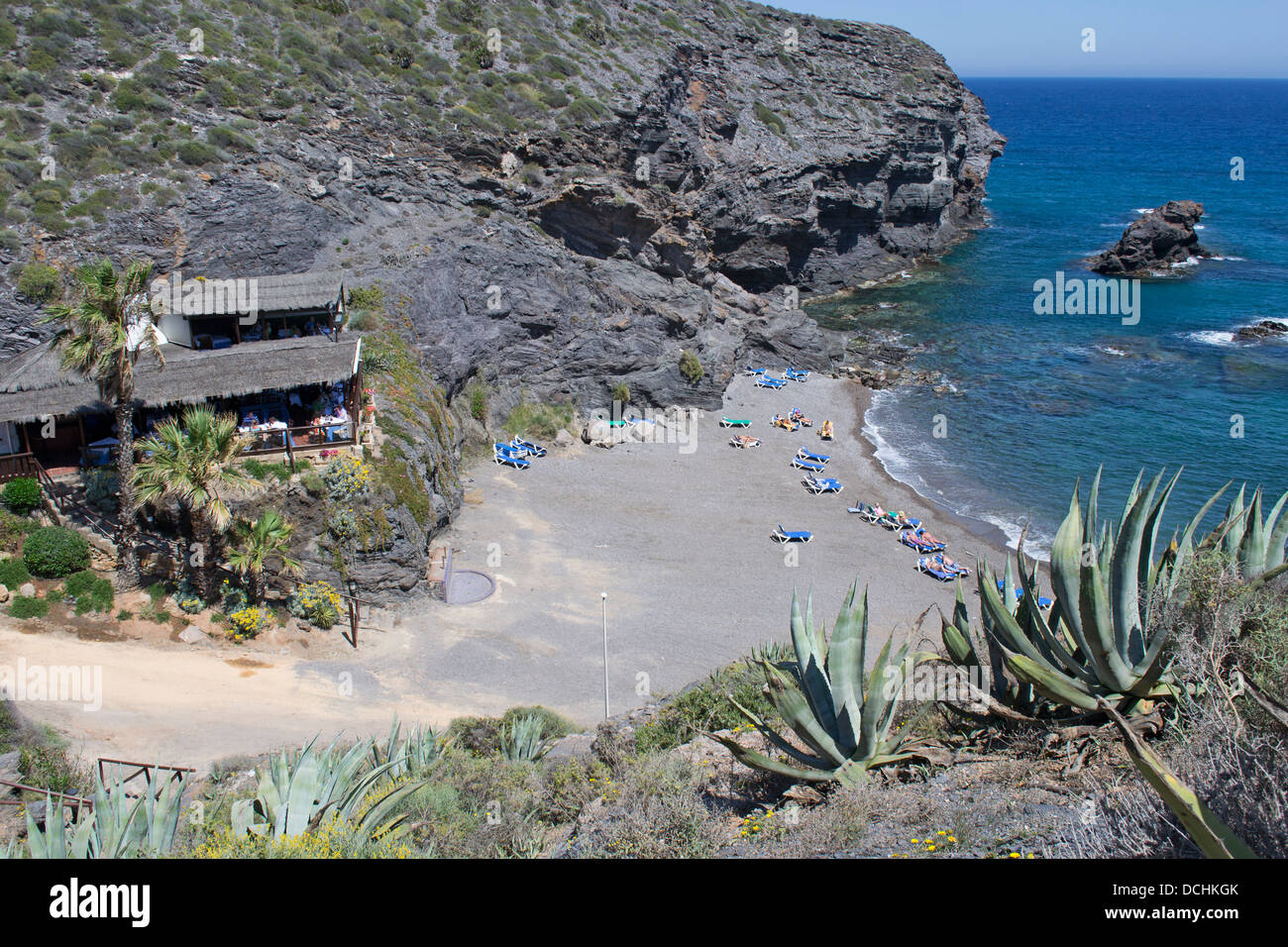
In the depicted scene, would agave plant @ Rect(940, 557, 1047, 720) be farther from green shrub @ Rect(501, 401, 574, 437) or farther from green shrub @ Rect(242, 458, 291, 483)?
green shrub @ Rect(501, 401, 574, 437)

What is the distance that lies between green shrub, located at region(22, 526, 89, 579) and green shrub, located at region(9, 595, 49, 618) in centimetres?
77

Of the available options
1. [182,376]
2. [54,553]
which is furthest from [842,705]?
[182,376]

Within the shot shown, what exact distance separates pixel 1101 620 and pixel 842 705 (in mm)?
Result: 2568

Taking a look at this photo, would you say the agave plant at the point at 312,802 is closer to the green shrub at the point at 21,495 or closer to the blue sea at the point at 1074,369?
the green shrub at the point at 21,495

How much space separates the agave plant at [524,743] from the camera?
15195mm

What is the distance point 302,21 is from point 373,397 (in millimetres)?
26868

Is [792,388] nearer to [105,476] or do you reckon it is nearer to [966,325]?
[966,325]

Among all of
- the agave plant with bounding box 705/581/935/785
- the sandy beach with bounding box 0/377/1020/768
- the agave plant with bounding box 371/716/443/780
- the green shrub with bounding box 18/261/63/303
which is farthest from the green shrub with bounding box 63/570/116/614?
the agave plant with bounding box 705/581/935/785

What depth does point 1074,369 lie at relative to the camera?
4341cm

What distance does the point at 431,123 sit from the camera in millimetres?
A: 40188

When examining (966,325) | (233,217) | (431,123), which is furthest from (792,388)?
(233,217)

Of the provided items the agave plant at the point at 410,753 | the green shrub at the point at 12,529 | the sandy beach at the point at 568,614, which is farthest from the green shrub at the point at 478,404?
the agave plant at the point at 410,753

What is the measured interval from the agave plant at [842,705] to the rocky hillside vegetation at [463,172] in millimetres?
24537

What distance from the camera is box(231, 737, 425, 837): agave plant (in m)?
9.94
